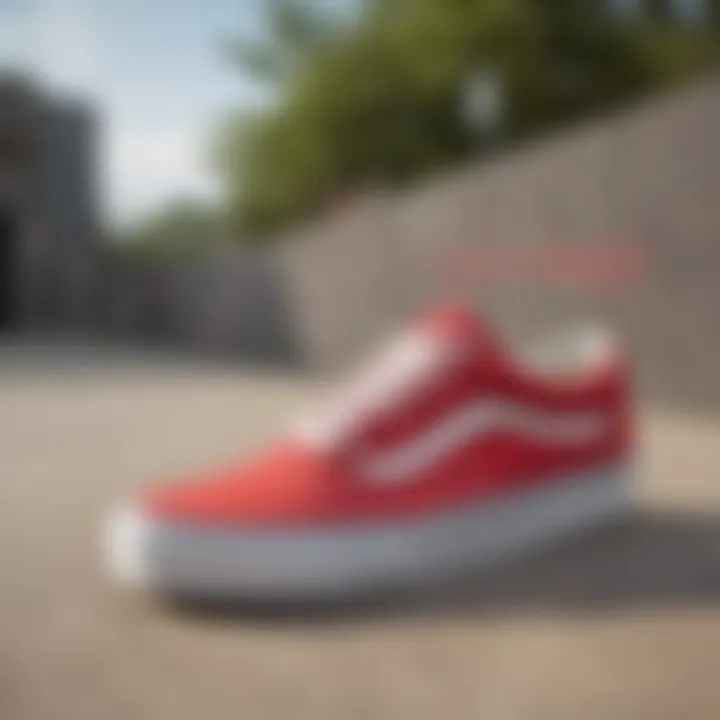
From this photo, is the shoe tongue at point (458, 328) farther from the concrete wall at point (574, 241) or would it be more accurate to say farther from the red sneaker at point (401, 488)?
the concrete wall at point (574, 241)

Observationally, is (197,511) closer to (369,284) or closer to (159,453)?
(159,453)

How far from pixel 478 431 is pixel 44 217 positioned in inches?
193

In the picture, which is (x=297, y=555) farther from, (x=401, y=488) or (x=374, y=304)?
(x=374, y=304)

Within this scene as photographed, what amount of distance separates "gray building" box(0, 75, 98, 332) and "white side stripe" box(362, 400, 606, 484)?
4.51 m

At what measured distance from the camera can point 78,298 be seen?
17.8 feet

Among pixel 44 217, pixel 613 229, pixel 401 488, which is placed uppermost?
pixel 44 217

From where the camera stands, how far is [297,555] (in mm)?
691

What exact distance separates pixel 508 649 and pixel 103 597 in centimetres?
30

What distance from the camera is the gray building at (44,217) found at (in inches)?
202

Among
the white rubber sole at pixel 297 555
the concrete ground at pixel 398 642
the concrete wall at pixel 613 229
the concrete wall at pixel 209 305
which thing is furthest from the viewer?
the concrete wall at pixel 209 305

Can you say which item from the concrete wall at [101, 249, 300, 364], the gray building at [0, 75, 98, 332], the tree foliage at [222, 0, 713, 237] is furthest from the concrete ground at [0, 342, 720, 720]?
the gray building at [0, 75, 98, 332]

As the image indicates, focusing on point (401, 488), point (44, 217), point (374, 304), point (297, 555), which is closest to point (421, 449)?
point (401, 488)

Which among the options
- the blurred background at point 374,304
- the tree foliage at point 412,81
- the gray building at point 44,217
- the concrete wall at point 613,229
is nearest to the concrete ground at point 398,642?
the blurred background at point 374,304

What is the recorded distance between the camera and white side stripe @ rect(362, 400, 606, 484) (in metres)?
0.75
